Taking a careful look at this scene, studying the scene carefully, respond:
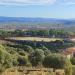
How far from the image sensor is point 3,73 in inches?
894

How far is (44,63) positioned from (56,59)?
2.19 meters

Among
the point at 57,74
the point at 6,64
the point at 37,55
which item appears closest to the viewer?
the point at 57,74

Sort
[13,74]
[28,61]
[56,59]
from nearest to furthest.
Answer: [13,74], [56,59], [28,61]

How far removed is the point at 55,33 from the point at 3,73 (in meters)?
95.3

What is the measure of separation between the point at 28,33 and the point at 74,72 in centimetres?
9661

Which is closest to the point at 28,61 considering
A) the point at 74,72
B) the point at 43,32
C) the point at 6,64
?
the point at 6,64

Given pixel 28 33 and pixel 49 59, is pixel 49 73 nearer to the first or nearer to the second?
pixel 49 59

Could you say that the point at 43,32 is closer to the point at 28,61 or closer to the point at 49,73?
the point at 28,61

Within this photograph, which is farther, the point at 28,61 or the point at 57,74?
the point at 28,61

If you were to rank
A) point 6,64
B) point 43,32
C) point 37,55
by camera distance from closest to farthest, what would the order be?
1. point 6,64
2. point 37,55
3. point 43,32

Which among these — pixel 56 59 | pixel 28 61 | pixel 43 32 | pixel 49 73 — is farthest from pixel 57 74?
pixel 43 32

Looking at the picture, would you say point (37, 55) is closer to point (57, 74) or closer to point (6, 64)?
point (6, 64)

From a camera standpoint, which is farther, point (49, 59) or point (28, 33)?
point (28, 33)

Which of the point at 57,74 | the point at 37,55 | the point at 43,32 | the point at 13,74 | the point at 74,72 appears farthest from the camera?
the point at 43,32
